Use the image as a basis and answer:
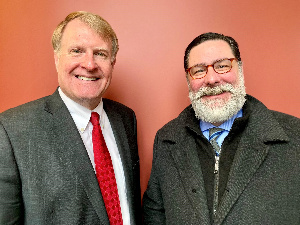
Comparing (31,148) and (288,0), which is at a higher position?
(288,0)

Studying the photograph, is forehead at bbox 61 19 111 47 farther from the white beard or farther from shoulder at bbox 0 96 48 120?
the white beard

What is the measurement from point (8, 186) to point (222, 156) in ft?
3.35

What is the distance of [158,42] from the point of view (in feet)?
6.64

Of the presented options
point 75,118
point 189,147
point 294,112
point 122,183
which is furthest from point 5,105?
point 294,112

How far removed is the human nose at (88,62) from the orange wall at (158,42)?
556 mm

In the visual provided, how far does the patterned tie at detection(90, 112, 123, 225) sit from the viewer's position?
4.67 ft

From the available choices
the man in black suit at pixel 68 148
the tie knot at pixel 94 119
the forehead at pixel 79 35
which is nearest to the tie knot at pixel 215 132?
the man in black suit at pixel 68 148

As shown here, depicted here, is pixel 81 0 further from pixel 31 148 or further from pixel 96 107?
pixel 31 148

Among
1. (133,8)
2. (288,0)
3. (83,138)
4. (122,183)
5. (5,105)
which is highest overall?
(133,8)

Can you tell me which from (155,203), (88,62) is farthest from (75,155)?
(155,203)

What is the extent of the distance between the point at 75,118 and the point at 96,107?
15 cm

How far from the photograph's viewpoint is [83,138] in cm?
150

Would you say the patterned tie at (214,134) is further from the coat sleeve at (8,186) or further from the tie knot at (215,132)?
the coat sleeve at (8,186)

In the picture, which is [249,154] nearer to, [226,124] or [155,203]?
[226,124]
